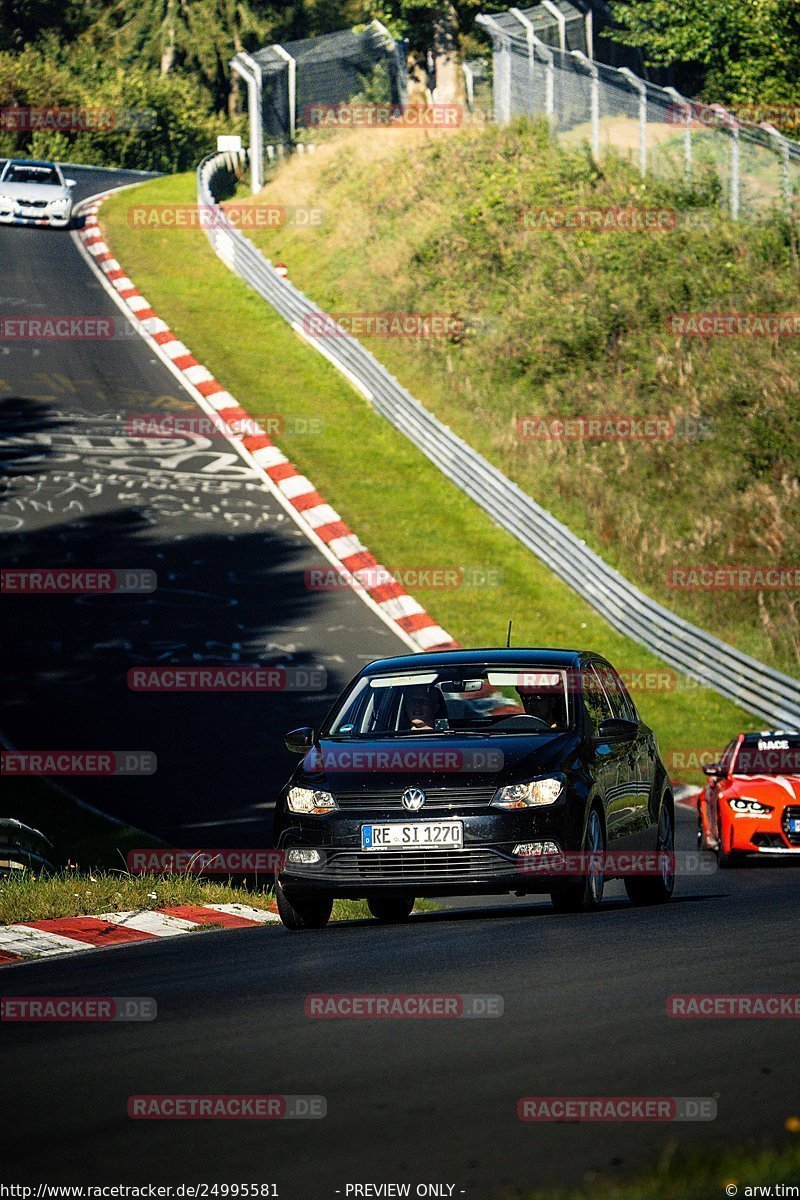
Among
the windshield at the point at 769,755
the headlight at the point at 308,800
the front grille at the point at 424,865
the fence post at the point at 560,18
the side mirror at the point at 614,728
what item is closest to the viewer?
the front grille at the point at 424,865

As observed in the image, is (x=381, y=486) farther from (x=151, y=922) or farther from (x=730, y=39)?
(x=730, y=39)

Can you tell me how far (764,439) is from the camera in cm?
3041

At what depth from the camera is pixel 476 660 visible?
11.0 m

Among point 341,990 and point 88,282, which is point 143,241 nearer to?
point 88,282

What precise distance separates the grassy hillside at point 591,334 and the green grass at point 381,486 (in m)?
1.53

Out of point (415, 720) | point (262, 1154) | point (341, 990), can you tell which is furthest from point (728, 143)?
point (262, 1154)

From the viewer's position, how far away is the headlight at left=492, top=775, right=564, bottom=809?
32.5 ft

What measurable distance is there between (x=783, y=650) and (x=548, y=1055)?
19.5 metres

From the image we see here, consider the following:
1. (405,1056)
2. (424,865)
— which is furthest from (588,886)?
(405,1056)

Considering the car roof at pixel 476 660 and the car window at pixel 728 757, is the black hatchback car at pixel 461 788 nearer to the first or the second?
the car roof at pixel 476 660

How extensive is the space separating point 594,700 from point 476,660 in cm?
85

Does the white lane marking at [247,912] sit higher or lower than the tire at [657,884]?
lower

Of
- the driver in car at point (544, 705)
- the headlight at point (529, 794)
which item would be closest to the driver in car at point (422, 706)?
the driver in car at point (544, 705)

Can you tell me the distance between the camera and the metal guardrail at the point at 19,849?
1254 centimetres
